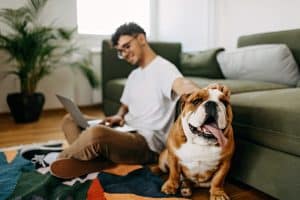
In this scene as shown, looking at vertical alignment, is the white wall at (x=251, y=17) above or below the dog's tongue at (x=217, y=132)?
above

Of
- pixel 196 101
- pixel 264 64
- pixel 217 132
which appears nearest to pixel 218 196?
pixel 217 132

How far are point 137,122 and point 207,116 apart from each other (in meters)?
0.56

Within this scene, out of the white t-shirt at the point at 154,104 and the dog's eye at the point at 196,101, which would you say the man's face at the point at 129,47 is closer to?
the white t-shirt at the point at 154,104

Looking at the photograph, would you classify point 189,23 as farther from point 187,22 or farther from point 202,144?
point 202,144

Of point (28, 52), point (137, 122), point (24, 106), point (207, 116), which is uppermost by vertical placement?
point (28, 52)

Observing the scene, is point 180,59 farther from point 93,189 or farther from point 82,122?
point 93,189

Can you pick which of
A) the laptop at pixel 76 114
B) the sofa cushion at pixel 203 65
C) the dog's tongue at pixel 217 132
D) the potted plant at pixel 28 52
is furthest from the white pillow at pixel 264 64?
the potted plant at pixel 28 52

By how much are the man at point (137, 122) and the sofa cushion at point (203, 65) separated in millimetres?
945

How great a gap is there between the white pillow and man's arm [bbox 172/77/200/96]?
3.04 ft

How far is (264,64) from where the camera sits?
79.3 inches

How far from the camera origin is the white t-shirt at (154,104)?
4.70 ft

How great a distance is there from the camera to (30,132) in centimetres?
236

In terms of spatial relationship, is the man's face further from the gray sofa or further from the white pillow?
the white pillow

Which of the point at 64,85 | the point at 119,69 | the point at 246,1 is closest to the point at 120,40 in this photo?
the point at 119,69
